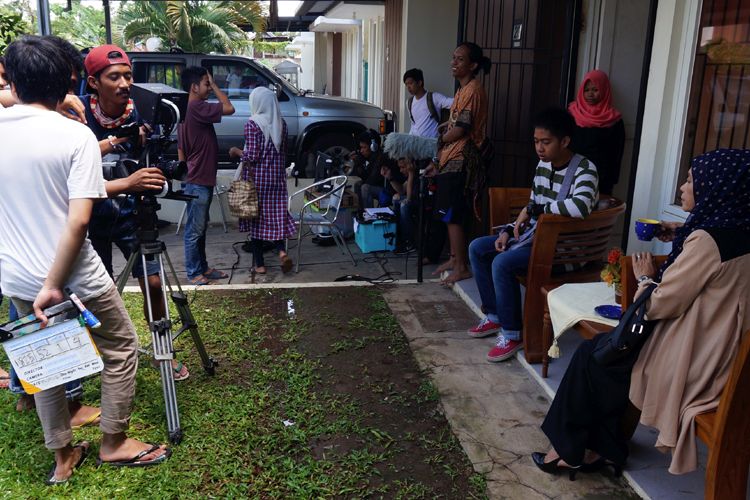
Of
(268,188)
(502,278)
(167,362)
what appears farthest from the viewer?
(268,188)

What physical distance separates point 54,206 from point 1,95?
1.42 meters

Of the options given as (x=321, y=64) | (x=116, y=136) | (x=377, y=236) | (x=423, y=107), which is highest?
(x=321, y=64)

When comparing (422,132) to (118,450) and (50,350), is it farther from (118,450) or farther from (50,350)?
(50,350)

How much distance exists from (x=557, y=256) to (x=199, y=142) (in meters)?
3.08

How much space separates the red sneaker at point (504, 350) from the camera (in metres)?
3.66

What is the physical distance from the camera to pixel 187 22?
636 inches

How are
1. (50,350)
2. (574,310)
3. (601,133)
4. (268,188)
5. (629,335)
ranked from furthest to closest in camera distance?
(268,188), (601,133), (574,310), (50,350), (629,335)

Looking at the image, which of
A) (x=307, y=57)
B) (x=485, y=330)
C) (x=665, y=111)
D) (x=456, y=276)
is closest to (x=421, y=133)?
(x=456, y=276)

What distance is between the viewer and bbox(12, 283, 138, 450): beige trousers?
2.49m

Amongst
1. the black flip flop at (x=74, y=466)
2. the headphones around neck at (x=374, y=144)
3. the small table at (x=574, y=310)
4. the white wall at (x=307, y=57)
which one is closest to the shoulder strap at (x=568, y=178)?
the small table at (x=574, y=310)

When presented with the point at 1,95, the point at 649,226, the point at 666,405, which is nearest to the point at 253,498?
the point at 666,405

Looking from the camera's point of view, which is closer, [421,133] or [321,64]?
[421,133]

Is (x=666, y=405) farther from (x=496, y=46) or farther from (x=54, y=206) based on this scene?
(x=496, y=46)

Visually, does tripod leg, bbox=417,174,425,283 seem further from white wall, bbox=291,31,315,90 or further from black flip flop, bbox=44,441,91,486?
white wall, bbox=291,31,315,90
